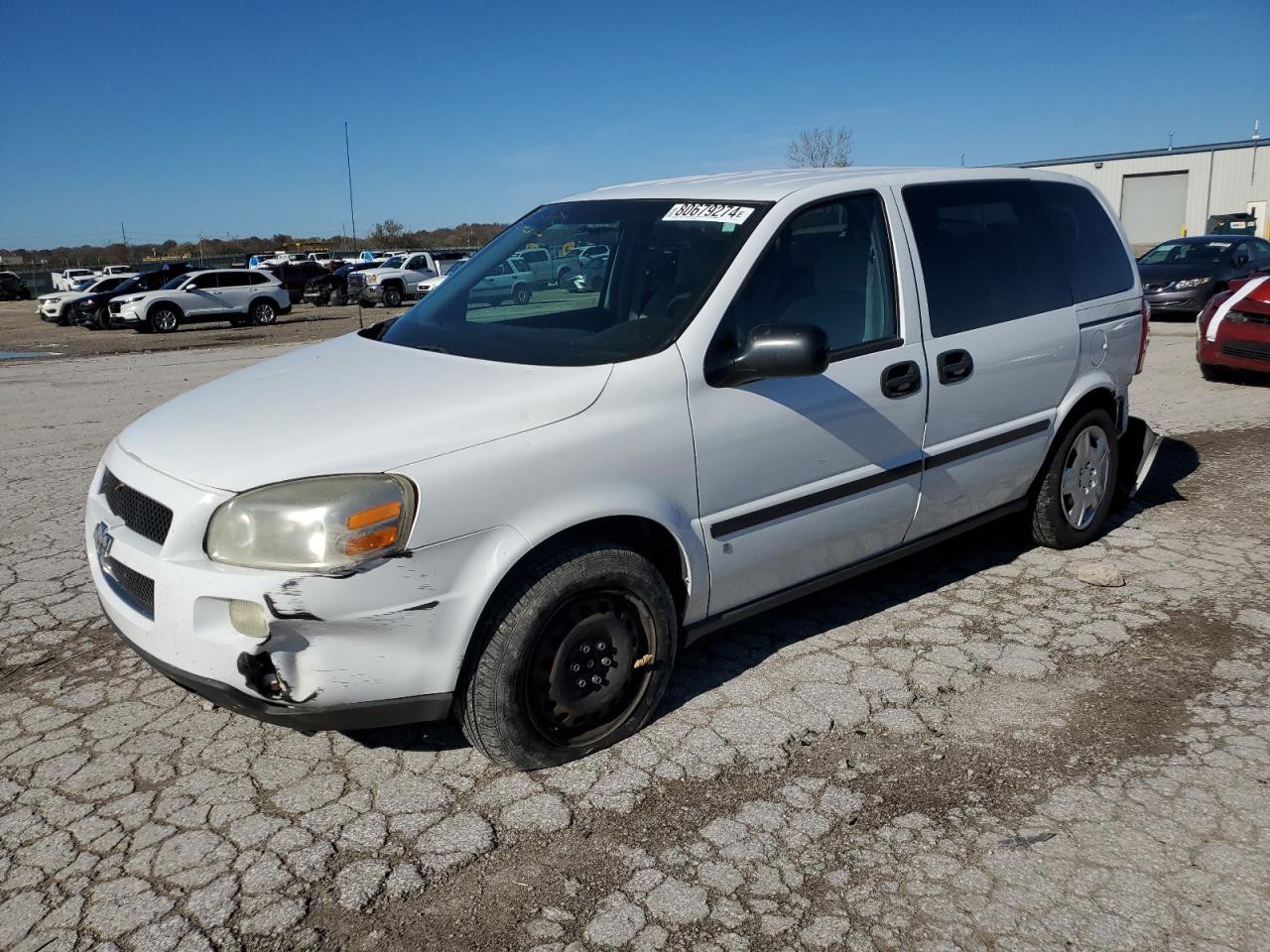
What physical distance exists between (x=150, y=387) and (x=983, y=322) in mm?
11125

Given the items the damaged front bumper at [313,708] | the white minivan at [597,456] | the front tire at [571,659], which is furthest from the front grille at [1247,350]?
the damaged front bumper at [313,708]

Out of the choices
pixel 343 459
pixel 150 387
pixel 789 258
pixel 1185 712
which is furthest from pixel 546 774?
pixel 150 387

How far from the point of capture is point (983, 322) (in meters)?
4.26

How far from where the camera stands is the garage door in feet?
163

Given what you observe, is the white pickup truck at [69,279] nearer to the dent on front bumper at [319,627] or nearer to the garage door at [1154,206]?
the dent on front bumper at [319,627]

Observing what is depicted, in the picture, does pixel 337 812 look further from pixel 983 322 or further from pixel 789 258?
pixel 983 322

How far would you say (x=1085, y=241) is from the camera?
16.2 feet

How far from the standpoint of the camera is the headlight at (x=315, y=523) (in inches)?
107

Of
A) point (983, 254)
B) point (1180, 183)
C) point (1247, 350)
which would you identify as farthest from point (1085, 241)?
point (1180, 183)

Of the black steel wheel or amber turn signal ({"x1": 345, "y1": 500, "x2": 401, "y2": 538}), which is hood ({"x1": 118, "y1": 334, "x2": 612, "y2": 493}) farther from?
the black steel wheel

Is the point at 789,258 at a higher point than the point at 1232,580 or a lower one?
higher

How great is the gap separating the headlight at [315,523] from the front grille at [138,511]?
228 mm

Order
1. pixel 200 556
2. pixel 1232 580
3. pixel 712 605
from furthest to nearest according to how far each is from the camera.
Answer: pixel 1232 580 → pixel 712 605 → pixel 200 556

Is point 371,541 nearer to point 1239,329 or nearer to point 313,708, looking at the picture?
point 313,708
